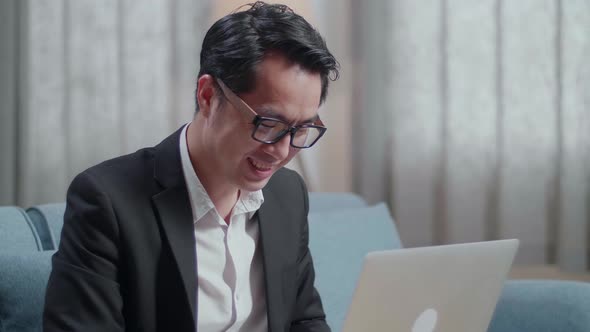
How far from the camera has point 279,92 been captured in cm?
126

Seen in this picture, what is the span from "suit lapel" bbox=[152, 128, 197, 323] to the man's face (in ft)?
0.29

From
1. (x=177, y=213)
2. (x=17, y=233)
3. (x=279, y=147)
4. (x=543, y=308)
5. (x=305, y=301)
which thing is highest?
(x=279, y=147)

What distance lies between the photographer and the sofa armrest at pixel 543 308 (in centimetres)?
179

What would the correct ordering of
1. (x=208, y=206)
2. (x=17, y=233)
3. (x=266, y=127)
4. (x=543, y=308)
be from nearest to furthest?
(x=266, y=127), (x=208, y=206), (x=17, y=233), (x=543, y=308)

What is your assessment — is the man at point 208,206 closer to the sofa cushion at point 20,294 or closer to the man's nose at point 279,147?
the man's nose at point 279,147

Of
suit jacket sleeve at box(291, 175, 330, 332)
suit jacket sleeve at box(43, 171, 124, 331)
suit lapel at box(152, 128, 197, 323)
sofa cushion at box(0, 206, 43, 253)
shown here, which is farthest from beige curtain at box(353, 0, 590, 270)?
suit jacket sleeve at box(43, 171, 124, 331)

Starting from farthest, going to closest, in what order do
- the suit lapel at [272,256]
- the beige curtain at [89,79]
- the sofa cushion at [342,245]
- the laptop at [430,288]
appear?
the beige curtain at [89,79], the sofa cushion at [342,245], the suit lapel at [272,256], the laptop at [430,288]

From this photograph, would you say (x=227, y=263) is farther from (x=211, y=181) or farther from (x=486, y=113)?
(x=486, y=113)

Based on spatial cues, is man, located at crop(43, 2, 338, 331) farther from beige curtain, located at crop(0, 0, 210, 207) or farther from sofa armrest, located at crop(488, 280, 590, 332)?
beige curtain, located at crop(0, 0, 210, 207)

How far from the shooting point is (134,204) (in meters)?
1.31

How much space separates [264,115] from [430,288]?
35 centimetres

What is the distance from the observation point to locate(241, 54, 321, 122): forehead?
1.26 metres

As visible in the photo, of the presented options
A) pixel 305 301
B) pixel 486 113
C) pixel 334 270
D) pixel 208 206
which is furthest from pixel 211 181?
pixel 486 113

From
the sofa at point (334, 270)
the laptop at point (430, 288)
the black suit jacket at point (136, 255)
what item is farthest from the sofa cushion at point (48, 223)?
the laptop at point (430, 288)
